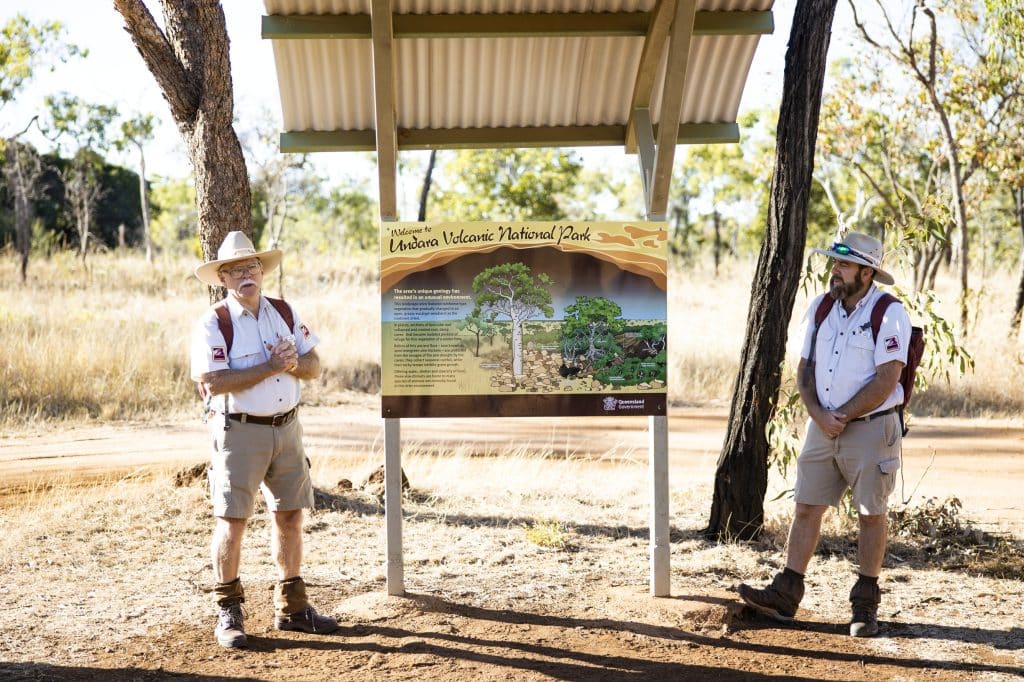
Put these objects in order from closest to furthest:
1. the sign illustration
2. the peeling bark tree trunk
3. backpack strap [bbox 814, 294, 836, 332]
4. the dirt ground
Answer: the dirt ground < backpack strap [bbox 814, 294, 836, 332] < the sign illustration < the peeling bark tree trunk

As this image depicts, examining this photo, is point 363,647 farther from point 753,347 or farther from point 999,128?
point 999,128

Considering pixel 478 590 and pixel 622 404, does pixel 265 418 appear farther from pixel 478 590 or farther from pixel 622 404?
pixel 622 404

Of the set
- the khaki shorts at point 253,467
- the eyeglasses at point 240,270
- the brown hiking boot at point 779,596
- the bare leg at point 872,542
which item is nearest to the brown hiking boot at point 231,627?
the khaki shorts at point 253,467

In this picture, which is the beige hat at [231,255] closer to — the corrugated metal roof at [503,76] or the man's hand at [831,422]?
the corrugated metal roof at [503,76]

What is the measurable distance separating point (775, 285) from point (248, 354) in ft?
11.5

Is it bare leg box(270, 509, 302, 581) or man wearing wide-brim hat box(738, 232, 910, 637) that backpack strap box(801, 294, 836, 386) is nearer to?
man wearing wide-brim hat box(738, 232, 910, 637)

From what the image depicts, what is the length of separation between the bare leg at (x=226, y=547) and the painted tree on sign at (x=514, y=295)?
1639mm

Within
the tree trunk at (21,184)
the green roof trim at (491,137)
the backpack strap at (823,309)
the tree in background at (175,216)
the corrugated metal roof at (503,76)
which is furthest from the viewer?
the tree in background at (175,216)

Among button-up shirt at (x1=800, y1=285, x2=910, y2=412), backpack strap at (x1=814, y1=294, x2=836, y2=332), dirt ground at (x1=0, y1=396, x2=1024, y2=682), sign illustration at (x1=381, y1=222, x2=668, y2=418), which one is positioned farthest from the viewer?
sign illustration at (x1=381, y1=222, x2=668, y2=418)

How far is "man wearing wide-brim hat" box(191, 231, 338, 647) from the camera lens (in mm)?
5016

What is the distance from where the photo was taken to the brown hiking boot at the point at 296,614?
209 inches

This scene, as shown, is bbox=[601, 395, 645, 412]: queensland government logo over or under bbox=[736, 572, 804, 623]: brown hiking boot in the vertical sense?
over

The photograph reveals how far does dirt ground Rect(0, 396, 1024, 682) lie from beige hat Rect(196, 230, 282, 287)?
1.84m

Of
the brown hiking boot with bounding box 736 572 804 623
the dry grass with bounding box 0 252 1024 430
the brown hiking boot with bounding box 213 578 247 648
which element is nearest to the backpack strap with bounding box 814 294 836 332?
the brown hiking boot with bounding box 736 572 804 623
